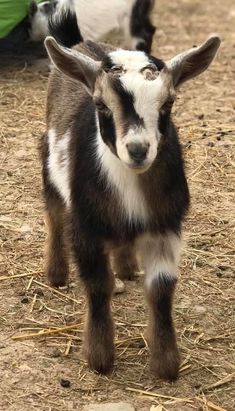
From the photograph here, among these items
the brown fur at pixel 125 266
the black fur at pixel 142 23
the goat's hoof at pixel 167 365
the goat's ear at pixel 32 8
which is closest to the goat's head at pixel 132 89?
the goat's hoof at pixel 167 365

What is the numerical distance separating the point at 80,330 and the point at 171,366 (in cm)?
53

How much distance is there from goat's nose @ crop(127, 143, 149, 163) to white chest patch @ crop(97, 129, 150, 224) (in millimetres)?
276

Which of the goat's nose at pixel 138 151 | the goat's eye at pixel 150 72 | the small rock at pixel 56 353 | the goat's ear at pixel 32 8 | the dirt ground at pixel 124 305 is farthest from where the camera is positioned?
the goat's ear at pixel 32 8

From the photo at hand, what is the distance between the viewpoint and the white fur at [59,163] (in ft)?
11.3

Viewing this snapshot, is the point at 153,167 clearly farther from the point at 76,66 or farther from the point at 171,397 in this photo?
the point at 171,397

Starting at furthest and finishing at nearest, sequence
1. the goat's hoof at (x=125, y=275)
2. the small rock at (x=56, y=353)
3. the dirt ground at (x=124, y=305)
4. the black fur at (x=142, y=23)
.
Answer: the black fur at (x=142, y=23) < the goat's hoof at (x=125, y=275) < the small rock at (x=56, y=353) < the dirt ground at (x=124, y=305)

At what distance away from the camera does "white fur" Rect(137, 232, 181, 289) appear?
3193mm

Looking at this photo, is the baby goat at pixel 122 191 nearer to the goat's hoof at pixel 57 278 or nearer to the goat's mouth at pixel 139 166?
the goat's mouth at pixel 139 166

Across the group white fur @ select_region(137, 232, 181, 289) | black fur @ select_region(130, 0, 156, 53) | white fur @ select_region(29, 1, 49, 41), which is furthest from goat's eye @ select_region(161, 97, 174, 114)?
black fur @ select_region(130, 0, 156, 53)

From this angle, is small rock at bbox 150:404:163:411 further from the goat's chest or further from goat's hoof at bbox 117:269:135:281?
goat's hoof at bbox 117:269:135:281

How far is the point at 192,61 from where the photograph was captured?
3203mm

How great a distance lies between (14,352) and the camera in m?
3.43

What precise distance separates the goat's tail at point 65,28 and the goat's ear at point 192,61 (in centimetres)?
103

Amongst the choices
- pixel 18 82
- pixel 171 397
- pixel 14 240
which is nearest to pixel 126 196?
pixel 171 397
